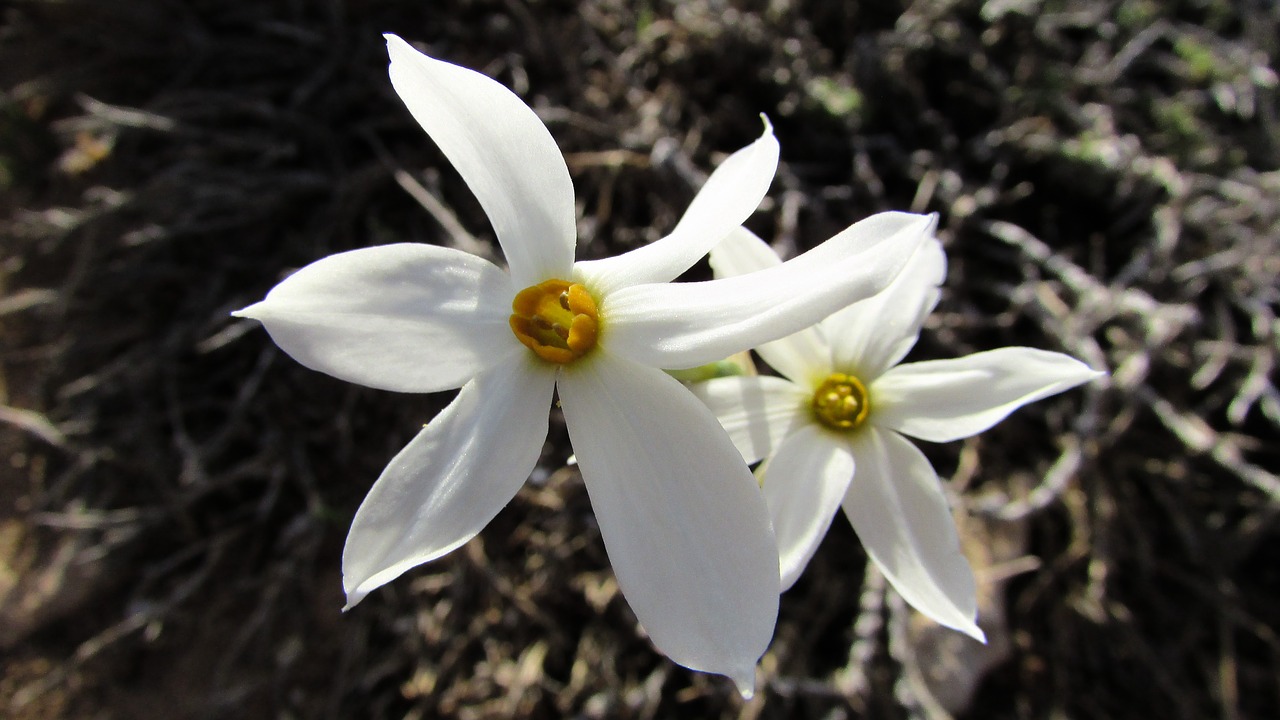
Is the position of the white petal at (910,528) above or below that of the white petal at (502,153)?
below

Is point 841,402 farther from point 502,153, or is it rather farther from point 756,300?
point 502,153

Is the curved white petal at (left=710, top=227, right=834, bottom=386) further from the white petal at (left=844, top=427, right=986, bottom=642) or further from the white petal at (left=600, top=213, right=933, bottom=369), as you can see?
the white petal at (left=600, top=213, right=933, bottom=369)

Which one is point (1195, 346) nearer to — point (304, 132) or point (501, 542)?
→ point (501, 542)

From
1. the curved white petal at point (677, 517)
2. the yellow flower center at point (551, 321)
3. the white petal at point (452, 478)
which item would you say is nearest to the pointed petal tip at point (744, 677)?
the curved white petal at point (677, 517)

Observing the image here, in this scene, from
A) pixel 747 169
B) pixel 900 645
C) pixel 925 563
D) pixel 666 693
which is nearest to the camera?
pixel 747 169

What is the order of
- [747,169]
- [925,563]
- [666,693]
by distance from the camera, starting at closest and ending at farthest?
[747,169] → [925,563] → [666,693]

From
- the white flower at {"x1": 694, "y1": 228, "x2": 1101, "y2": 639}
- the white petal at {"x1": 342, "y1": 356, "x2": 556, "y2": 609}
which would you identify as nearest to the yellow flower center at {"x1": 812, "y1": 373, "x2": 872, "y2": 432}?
the white flower at {"x1": 694, "y1": 228, "x2": 1101, "y2": 639}

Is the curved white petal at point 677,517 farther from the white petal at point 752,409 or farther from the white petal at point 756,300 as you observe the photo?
the white petal at point 752,409

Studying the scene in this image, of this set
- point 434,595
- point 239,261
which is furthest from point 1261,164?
point 239,261
